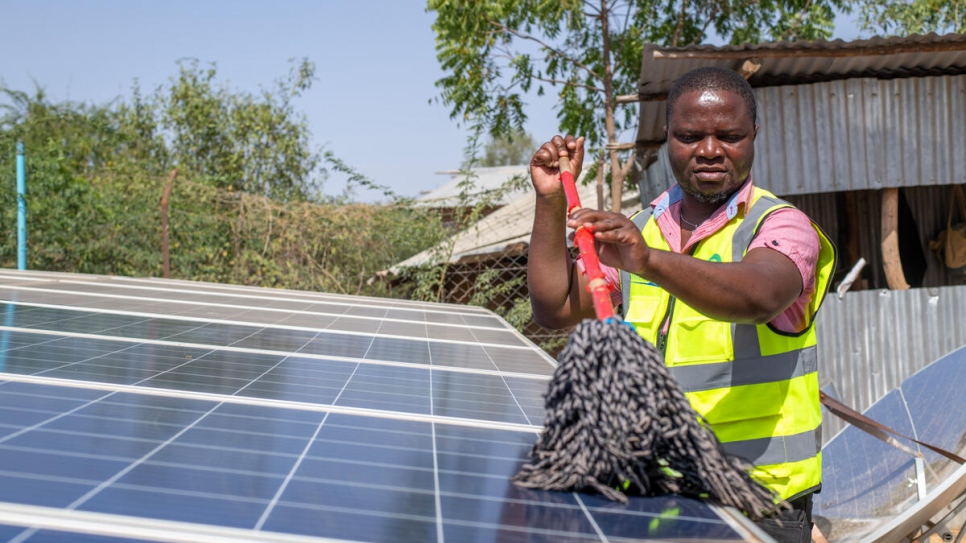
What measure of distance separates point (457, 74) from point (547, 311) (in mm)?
10996

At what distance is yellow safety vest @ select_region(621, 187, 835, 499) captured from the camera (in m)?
2.23

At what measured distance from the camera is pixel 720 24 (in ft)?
43.5

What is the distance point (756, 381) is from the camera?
223 cm

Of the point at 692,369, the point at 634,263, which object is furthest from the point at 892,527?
the point at 634,263

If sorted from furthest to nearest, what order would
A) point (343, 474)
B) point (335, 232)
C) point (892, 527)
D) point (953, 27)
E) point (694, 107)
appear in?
point (953, 27), point (335, 232), point (892, 527), point (694, 107), point (343, 474)

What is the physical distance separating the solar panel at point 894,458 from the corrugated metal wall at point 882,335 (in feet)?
8.07

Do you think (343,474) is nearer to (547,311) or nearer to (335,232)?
(547,311)

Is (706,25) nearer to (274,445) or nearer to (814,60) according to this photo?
(814,60)

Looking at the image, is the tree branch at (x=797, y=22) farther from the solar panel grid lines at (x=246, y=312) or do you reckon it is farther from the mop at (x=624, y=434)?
the mop at (x=624, y=434)

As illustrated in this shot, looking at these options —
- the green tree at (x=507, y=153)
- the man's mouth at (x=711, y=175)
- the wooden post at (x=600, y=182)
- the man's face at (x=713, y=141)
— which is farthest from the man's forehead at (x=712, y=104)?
the green tree at (x=507, y=153)

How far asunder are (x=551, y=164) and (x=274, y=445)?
3.19 feet

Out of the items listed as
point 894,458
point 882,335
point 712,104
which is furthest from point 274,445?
point 882,335

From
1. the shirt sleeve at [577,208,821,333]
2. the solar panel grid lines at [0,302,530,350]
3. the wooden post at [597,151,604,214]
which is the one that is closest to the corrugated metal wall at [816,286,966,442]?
the wooden post at [597,151,604,214]

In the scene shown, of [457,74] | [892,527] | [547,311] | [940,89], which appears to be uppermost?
[457,74]
